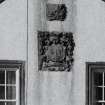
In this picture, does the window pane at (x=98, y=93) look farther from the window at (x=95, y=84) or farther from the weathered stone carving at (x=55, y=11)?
the weathered stone carving at (x=55, y=11)

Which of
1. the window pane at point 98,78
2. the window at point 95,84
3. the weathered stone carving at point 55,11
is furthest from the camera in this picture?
the window pane at point 98,78

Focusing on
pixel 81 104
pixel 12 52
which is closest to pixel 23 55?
pixel 12 52

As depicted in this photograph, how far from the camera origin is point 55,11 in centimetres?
969

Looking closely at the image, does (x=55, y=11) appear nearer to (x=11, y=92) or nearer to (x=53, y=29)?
(x=53, y=29)

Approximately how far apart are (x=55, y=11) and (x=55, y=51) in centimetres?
92

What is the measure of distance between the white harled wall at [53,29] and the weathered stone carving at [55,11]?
122 mm

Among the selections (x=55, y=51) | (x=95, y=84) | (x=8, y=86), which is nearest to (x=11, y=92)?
(x=8, y=86)

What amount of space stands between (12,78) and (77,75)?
1.53 metres

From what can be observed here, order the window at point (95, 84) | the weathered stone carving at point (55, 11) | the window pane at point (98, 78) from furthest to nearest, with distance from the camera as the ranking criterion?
the window pane at point (98, 78), the window at point (95, 84), the weathered stone carving at point (55, 11)

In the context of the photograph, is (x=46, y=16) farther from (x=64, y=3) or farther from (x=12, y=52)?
(x=12, y=52)

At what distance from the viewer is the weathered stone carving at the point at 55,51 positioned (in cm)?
970

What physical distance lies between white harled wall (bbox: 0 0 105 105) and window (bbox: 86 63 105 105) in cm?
12

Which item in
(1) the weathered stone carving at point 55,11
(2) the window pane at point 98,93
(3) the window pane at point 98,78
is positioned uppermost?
(1) the weathered stone carving at point 55,11

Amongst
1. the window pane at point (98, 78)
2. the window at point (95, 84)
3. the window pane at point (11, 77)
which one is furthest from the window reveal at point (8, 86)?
the window pane at point (98, 78)
